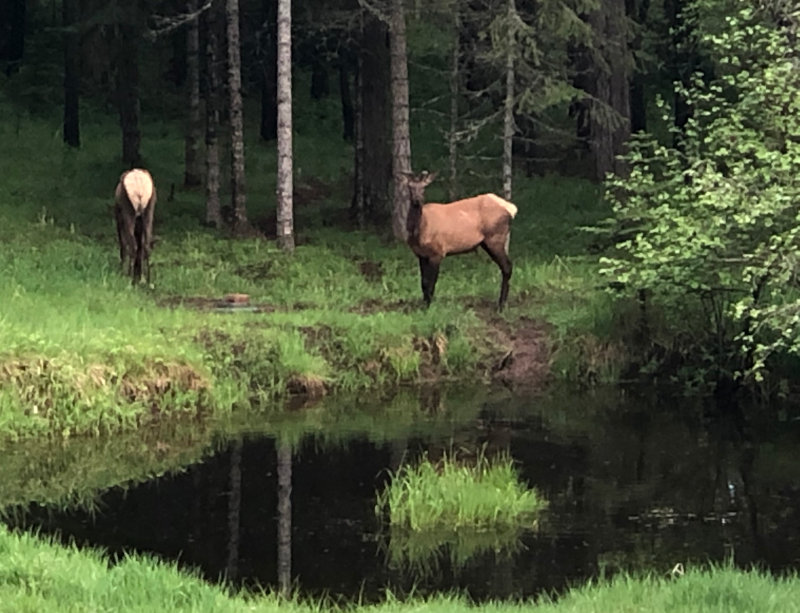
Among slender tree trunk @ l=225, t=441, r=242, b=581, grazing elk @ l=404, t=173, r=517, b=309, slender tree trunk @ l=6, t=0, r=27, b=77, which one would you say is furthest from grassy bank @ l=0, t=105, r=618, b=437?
slender tree trunk @ l=6, t=0, r=27, b=77

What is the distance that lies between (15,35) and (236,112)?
16790 mm

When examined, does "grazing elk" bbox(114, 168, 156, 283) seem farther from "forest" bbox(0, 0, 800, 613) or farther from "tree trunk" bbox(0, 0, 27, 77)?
"tree trunk" bbox(0, 0, 27, 77)

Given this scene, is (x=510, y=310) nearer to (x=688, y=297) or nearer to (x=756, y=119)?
(x=688, y=297)

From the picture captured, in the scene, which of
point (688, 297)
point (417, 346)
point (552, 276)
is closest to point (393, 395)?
point (417, 346)

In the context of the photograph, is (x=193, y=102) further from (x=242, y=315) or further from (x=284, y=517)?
(x=284, y=517)

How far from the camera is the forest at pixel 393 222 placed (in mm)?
12867

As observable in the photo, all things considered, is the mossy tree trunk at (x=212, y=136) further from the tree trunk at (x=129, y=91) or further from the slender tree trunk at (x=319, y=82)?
the slender tree trunk at (x=319, y=82)

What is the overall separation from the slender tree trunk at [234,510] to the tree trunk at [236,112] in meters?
9.54

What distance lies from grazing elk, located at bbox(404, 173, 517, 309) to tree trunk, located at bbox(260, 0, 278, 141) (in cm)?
1277

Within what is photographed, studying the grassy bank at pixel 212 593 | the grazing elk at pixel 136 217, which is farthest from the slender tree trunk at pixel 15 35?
the grassy bank at pixel 212 593

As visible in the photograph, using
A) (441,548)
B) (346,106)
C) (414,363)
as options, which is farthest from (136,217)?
(346,106)

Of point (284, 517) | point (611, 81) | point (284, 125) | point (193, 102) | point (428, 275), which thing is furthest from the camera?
point (611, 81)

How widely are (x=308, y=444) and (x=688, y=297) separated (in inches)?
211

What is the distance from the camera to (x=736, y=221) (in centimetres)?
1231
